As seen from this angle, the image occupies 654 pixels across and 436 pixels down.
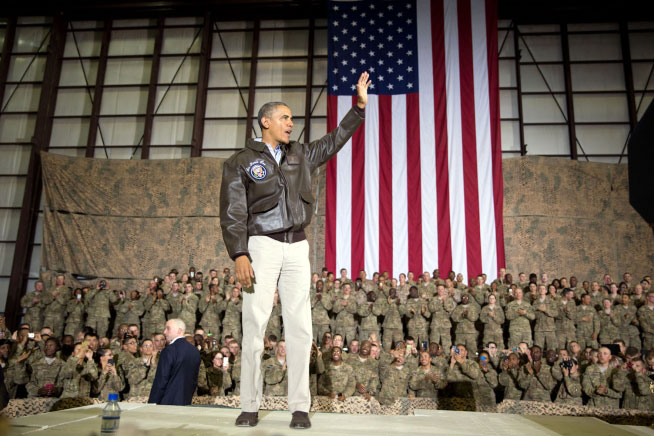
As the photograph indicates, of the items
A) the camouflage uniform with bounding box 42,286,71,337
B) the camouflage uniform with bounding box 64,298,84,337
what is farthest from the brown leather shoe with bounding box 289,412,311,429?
the camouflage uniform with bounding box 42,286,71,337

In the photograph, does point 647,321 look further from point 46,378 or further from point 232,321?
point 46,378

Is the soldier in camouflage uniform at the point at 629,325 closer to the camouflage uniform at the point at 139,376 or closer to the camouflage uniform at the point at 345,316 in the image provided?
the camouflage uniform at the point at 345,316

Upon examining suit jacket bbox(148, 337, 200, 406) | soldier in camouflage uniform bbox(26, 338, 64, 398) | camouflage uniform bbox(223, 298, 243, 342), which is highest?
camouflage uniform bbox(223, 298, 243, 342)

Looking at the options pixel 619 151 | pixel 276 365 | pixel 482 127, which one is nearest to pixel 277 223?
pixel 276 365

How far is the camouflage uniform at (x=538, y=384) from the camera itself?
7289 mm

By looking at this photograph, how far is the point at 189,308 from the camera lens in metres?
9.88

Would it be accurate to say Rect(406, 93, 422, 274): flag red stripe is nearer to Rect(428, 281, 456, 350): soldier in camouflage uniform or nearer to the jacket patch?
Rect(428, 281, 456, 350): soldier in camouflage uniform

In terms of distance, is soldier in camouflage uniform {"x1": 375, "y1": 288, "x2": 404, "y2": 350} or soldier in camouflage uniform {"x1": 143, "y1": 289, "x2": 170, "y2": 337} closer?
soldier in camouflage uniform {"x1": 375, "y1": 288, "x2": 404, "y2": 350}

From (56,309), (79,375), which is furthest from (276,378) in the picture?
(56,309)

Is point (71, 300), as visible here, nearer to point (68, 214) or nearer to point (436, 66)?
point (68, 214)

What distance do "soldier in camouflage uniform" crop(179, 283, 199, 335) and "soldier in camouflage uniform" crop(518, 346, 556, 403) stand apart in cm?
576

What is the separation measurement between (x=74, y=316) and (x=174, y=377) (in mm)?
7651

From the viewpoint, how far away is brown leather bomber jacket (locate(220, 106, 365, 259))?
2498mm

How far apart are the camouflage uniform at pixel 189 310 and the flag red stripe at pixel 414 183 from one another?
475 centimetres
